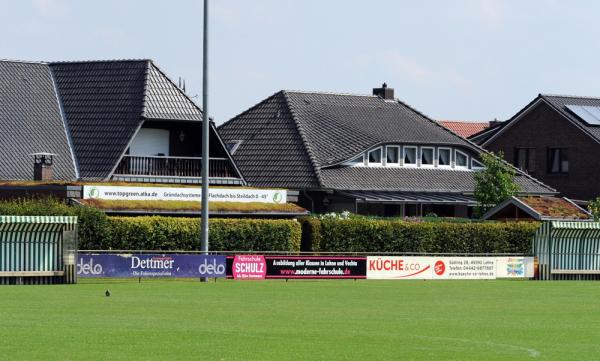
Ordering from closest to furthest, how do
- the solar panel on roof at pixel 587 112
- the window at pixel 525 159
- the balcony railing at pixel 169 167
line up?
1. the balcony railing at pixel 169 167
2. the solar panel on roof at pixel 587 112
3. the window at pixel 525 159

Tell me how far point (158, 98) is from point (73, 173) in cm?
536

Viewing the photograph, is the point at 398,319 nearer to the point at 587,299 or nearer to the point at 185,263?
the point at 587,299

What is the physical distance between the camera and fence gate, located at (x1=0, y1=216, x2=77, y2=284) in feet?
145

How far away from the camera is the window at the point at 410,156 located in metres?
80.6

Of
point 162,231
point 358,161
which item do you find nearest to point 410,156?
point 358,161

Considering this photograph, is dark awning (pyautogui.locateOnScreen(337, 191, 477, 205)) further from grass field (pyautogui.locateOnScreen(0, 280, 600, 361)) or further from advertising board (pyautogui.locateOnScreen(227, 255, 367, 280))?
grass field (pyautogui.locateOnScreen(0, 280, 600, 361))

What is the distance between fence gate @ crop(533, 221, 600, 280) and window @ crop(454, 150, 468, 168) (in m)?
23.7

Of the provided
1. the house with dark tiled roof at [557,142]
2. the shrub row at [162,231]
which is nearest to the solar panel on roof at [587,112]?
the house with dark tiled roof at [557,142]

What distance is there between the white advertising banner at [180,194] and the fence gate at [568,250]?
11.7m

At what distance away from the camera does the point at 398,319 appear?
1173 inches

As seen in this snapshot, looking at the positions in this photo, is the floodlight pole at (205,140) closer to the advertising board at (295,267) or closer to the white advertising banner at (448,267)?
the advertising board at (295,267)

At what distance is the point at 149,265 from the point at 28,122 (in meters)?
21.8

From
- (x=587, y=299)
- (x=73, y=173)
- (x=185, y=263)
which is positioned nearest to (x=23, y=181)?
(x=73, y=173)

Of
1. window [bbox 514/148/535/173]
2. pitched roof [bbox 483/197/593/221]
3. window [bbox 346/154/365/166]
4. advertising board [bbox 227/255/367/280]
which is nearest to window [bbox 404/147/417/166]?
window [bbox 346/154/365/166]
